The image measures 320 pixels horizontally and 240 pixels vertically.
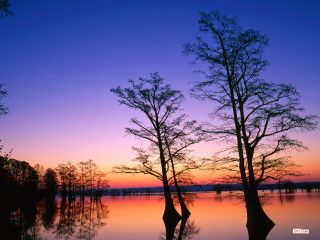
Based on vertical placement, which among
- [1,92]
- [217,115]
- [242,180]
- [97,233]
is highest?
[1,92]

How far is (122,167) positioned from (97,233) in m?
6.13

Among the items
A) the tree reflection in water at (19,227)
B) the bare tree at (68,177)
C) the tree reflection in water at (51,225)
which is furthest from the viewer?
the bare tree at (68,177)

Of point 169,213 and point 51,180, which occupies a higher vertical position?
point 51,180

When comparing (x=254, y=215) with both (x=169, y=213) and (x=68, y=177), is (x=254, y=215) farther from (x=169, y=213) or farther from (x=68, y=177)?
(x=68, y=177)

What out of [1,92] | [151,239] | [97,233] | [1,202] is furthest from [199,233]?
[1,202]

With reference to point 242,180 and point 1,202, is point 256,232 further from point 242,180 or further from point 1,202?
point 1,202

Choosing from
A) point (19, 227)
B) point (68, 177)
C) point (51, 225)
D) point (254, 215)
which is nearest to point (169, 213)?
point (51, 225)

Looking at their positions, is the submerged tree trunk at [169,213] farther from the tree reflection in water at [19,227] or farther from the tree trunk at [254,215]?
the tree reflection in water at [19,227]

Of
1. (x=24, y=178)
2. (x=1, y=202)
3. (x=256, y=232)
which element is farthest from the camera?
(x=24, y=178)

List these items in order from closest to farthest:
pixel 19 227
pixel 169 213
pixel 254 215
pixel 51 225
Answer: pixel 254 215 < pixel 19 227 < pixel 51 225 < pixel 169 213

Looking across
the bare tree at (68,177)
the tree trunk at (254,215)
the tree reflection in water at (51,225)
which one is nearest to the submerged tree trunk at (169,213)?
the tree reflection in water at (51,225)

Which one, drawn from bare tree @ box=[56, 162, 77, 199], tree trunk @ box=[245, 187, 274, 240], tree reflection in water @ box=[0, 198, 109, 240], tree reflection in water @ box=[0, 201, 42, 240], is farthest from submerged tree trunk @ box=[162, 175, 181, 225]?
bare tree @ box=[56, 162, 77, 199]

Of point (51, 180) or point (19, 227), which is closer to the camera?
point (19, 227)

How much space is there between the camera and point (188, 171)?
2830 cm
